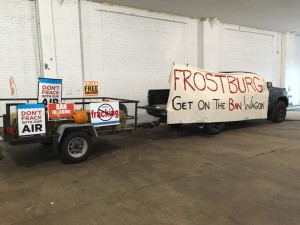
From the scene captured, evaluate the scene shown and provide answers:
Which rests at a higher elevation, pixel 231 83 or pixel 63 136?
pixel 231 83

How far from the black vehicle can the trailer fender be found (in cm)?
222

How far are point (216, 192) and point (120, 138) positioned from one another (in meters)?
4.03

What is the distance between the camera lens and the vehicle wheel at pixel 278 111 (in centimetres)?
901

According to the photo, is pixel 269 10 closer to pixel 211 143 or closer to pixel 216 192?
pixel 211 143

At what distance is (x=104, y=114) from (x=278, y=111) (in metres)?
→ 6.59

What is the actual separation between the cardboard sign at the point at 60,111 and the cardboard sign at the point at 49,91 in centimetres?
104

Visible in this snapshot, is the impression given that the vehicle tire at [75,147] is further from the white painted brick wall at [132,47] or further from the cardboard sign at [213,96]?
the white painted brick wall at [132,47]

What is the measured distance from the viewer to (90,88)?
27.7ft

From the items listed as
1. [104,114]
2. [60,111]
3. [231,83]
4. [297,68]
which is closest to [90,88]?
[104,114]

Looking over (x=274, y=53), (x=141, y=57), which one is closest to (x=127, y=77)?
(x=141, y=57)

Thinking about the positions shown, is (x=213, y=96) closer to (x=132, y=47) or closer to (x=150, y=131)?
(x=150, y=131)

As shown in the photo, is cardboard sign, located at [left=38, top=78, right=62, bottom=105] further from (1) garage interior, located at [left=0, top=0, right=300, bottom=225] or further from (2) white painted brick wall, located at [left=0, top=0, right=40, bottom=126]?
(2) white painted brick wall, located at [left=0, top=0, right=40, bottom=126]

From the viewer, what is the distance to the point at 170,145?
6312 mm

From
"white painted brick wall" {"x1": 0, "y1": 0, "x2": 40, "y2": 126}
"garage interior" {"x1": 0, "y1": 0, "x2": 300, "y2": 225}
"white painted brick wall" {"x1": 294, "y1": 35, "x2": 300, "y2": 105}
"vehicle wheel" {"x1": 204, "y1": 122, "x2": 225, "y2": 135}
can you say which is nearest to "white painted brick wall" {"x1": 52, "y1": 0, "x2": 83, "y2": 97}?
"garage interior" {"x1": 0, "y1": 0, "x2": 300, "y2": 225}
